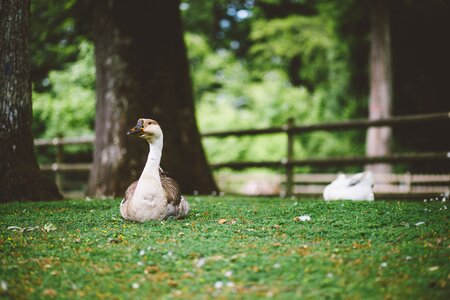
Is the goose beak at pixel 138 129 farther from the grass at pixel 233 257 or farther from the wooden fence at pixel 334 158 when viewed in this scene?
the wooden fence at pixel 334 158

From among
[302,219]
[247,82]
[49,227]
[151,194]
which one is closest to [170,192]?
[151,194]

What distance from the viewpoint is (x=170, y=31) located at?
28.0 feet

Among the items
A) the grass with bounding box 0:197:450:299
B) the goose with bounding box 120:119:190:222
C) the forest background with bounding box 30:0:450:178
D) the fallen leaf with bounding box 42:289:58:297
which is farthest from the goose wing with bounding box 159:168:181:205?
the forest background with bounding box 30:0:450:178

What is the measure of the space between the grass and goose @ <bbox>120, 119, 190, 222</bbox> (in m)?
0.12

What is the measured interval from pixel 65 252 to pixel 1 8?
3.78 meters

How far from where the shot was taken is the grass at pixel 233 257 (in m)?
3.03

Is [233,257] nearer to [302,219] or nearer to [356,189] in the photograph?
[302,219]

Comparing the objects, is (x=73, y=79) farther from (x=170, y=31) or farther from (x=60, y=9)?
(x=170, y=31)

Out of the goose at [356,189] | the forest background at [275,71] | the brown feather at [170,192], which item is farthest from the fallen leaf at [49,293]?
the forest background at [275,71]

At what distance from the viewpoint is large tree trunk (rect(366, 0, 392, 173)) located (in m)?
12.0

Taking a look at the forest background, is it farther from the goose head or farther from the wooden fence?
the goose head

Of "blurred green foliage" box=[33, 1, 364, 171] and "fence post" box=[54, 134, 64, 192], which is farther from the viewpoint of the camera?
"blurred green foliage" box=[33, 1, 364, 171]

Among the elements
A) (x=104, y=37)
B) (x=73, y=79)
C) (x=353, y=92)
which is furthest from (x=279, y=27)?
(x=104, y=37)

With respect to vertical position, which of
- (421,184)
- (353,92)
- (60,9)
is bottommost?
(421,184)
